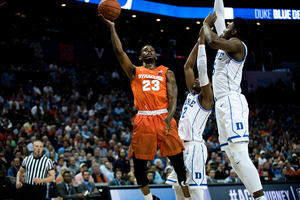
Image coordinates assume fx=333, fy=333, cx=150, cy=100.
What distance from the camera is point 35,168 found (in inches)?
279

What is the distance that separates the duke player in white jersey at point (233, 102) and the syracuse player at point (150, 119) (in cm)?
66

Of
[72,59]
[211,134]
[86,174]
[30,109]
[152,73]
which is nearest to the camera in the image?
[152,73]

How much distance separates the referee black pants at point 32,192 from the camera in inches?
278

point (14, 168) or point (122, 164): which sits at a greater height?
point (14, 168)

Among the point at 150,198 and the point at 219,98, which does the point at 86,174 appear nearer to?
the point at 150,198

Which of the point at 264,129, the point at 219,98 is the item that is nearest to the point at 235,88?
the point at 219,98

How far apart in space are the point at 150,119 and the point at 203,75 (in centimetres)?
96

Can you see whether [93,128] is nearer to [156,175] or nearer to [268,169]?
[156,175]

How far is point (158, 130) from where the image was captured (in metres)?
4.50

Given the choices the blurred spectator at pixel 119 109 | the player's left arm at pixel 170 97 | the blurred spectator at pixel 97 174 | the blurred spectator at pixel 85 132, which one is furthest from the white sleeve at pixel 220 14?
the blurred spectator at pixel 119 109

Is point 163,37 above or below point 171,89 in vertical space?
above

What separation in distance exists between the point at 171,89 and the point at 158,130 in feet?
2.17

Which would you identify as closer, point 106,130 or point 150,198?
point 150,198

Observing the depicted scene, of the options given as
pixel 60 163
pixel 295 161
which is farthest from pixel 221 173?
pixel 60 163
